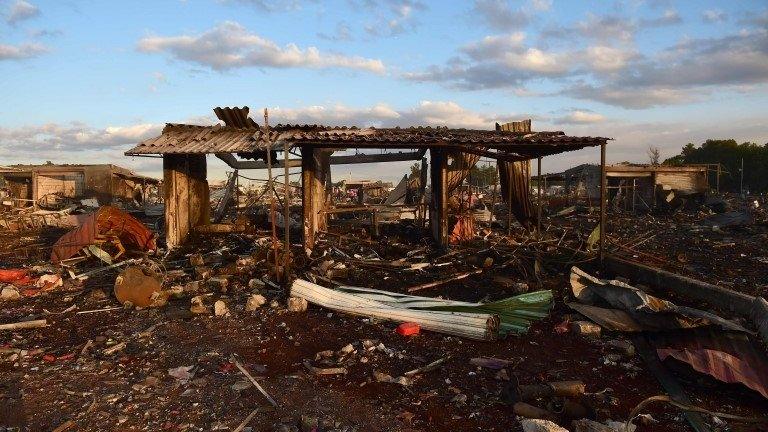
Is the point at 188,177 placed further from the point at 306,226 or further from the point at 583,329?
the point at 583,329

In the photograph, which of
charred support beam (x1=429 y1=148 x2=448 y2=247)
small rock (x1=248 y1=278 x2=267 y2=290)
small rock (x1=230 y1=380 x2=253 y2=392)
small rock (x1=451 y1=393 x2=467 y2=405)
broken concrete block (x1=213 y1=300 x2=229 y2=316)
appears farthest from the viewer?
charred support beam (x1=429 y1=148 x2=448 y2=247)

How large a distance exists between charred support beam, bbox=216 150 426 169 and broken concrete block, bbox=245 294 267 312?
541cm

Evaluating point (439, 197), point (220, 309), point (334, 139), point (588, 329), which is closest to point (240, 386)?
point (220, 309)

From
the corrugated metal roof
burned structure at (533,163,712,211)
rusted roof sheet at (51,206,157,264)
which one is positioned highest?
the corrugated metal roof

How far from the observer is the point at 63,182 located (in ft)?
85.0

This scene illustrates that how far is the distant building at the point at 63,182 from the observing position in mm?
24859

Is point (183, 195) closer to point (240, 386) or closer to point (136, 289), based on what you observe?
point (136, 289)

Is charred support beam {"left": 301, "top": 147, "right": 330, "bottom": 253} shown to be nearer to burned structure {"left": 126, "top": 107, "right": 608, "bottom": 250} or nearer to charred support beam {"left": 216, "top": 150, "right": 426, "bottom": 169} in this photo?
burned structure {"left": 126, "top": 107, "right": 608, "bottom": 250}

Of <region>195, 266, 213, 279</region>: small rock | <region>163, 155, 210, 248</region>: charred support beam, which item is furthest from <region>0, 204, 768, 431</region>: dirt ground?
<region>163, 155, 210, 248</region>: charred support beam

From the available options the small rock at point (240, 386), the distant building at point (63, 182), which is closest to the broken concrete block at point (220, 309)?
the small rock at point (240, 386)

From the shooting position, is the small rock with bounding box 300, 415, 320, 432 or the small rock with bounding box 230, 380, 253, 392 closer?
the small rock with bounding box 300, 415, 320, 432

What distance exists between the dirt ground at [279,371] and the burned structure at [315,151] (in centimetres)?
311

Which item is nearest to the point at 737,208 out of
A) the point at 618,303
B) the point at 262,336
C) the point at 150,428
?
the point at 618,303

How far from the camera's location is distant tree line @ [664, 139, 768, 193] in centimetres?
3753
